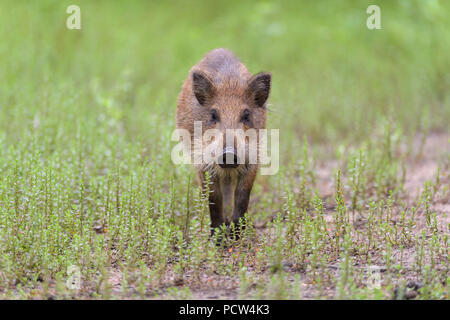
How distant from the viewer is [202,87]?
5840mm

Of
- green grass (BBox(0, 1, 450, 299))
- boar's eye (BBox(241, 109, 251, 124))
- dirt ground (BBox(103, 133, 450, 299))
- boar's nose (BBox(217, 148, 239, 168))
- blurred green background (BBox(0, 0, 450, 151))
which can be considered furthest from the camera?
blurred green background (BBox(0, 0, 450, 151))

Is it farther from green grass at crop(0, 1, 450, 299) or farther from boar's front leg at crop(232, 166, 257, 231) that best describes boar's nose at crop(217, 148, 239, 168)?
boar's front leg at crop(232, 166, 257, 231)

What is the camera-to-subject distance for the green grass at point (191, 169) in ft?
14.5

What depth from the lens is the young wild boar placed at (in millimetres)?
5656

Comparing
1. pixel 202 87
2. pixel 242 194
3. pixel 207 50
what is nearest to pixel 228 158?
pixel 242 194

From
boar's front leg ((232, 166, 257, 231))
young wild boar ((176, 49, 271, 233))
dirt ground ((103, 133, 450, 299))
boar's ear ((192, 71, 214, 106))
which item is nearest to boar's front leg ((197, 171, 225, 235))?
young wild boar ((176, 49, 271, 233))

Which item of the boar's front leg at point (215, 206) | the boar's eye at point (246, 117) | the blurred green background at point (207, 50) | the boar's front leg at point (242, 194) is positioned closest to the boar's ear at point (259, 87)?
the boar's eye at point (246, 117)

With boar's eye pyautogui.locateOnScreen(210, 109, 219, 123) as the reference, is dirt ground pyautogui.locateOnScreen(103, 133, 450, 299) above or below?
below

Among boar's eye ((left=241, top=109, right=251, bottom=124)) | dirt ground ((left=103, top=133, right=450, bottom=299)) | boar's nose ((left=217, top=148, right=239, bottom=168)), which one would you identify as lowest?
dirt ground ((left=103, top=133, right=450, bottom=299))

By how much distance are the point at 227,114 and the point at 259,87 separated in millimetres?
397

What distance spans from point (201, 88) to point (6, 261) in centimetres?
232

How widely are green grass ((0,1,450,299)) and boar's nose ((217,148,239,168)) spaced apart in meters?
0.33
